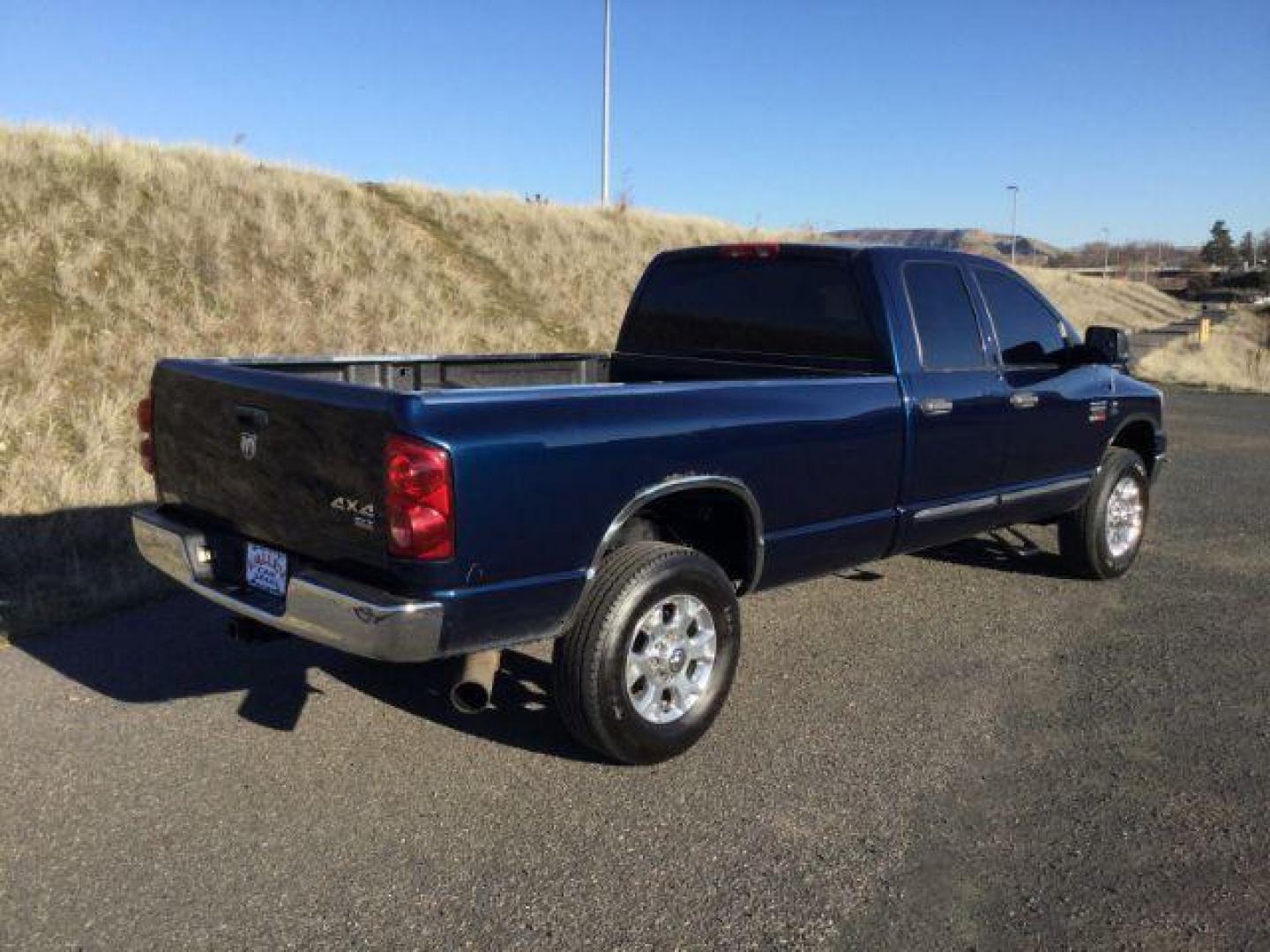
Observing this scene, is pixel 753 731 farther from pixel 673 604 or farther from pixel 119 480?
pixel 119 480

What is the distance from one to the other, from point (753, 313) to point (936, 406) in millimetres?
1033

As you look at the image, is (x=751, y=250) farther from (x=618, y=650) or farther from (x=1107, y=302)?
(x=1107, y=302)

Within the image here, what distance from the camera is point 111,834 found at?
132 inches

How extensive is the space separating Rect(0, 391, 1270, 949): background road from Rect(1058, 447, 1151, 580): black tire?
849 millimetres

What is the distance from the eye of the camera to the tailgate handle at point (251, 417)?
3.60 metres

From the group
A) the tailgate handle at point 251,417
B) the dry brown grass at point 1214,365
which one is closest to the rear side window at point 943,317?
the tailgate handle at point 251,417

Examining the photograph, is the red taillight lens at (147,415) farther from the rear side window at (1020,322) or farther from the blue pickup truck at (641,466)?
the rear side window at (1020,322)

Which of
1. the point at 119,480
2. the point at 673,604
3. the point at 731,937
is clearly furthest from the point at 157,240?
the point at 731,937

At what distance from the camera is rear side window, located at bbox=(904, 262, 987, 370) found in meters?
5.14

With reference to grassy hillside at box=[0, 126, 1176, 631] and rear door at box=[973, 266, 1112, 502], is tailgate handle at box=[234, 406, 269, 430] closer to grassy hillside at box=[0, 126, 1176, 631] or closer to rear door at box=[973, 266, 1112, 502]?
grassy hillside at box=[0, 126, 1176, 631]

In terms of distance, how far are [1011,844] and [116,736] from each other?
128 inches

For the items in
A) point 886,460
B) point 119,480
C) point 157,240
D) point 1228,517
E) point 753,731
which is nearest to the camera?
point 753,731

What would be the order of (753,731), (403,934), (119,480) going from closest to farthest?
(403,934) < (753,731) < (119,480)

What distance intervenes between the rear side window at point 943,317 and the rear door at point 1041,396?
0.22 meters
